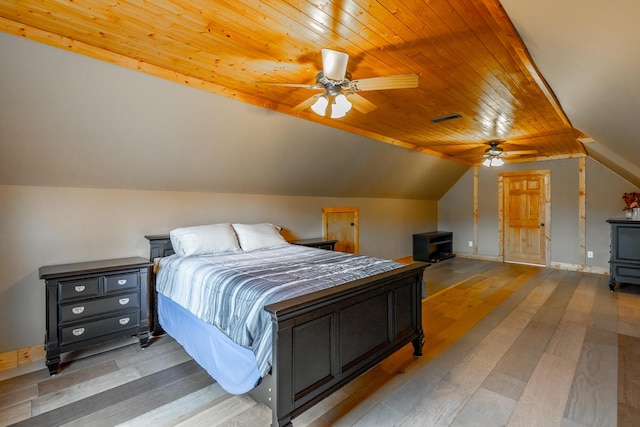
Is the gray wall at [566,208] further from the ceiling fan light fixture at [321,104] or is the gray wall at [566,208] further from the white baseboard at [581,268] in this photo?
the ceiling fan light fixture at [321,104]

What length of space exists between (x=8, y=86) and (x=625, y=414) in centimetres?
452

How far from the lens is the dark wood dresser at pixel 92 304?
2.45 metres

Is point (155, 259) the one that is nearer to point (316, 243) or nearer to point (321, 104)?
point (316, 243)

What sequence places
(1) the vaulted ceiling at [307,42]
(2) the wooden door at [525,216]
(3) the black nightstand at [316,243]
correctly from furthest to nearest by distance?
(2) the wooden door at [525,216] → (3) the black nightstand at [316,243] → (1) the vaulted ceiling at [307,42]

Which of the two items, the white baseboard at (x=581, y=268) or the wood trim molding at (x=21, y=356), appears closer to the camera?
the wood trim molding at (x=21, y=356)

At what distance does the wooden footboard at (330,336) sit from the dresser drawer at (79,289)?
5.85 feet

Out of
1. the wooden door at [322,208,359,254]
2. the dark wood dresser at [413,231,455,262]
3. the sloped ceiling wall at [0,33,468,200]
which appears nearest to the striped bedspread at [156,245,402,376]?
the sloped ceiling wall at [0,33,468,200]

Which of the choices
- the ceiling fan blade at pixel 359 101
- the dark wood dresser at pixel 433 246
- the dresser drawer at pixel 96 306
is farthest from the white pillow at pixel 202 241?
the dark wood dresser at pixel 433 246

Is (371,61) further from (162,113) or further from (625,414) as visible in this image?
(625,414)

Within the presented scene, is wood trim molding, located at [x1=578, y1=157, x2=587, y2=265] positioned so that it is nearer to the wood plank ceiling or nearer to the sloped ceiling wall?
the wood plank ceiling

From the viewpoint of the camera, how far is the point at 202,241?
316cm

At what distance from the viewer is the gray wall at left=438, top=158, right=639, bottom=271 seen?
5605mm

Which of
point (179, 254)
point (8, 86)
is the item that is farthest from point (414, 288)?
point (8, 86)

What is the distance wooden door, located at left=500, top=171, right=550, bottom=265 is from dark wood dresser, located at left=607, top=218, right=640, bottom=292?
169 cm
